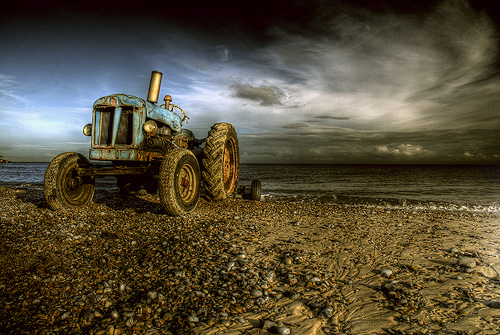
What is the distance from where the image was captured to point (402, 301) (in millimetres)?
2871

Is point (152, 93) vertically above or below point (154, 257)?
above

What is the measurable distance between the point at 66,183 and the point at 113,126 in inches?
79.8

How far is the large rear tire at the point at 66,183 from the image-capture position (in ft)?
21.4

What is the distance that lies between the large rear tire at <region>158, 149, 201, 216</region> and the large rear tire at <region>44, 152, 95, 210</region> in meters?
2.89

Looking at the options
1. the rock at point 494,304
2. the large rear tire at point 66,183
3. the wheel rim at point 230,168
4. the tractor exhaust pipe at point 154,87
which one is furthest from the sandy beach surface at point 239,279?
the wheel rim at point 230,168

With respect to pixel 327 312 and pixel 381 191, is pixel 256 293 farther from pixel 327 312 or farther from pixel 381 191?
pixel 381 191

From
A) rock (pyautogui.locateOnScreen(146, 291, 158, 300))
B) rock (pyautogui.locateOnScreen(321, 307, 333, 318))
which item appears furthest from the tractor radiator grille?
rock (pyautogui.locateOnScreen(321, 307, 333, 318))

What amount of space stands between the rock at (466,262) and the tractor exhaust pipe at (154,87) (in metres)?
8.00

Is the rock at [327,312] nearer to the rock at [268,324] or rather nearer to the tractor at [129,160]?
the rock at [268,324]

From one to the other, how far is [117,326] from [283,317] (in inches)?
61.9

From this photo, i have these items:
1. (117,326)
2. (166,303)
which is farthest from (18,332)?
(166,303)

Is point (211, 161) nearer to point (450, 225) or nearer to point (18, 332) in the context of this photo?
point (18, 332)

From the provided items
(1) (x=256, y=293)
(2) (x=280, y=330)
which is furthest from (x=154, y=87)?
(2) (x=280, y=330)

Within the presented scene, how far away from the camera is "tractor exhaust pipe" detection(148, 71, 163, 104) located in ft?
Result: 26.0
